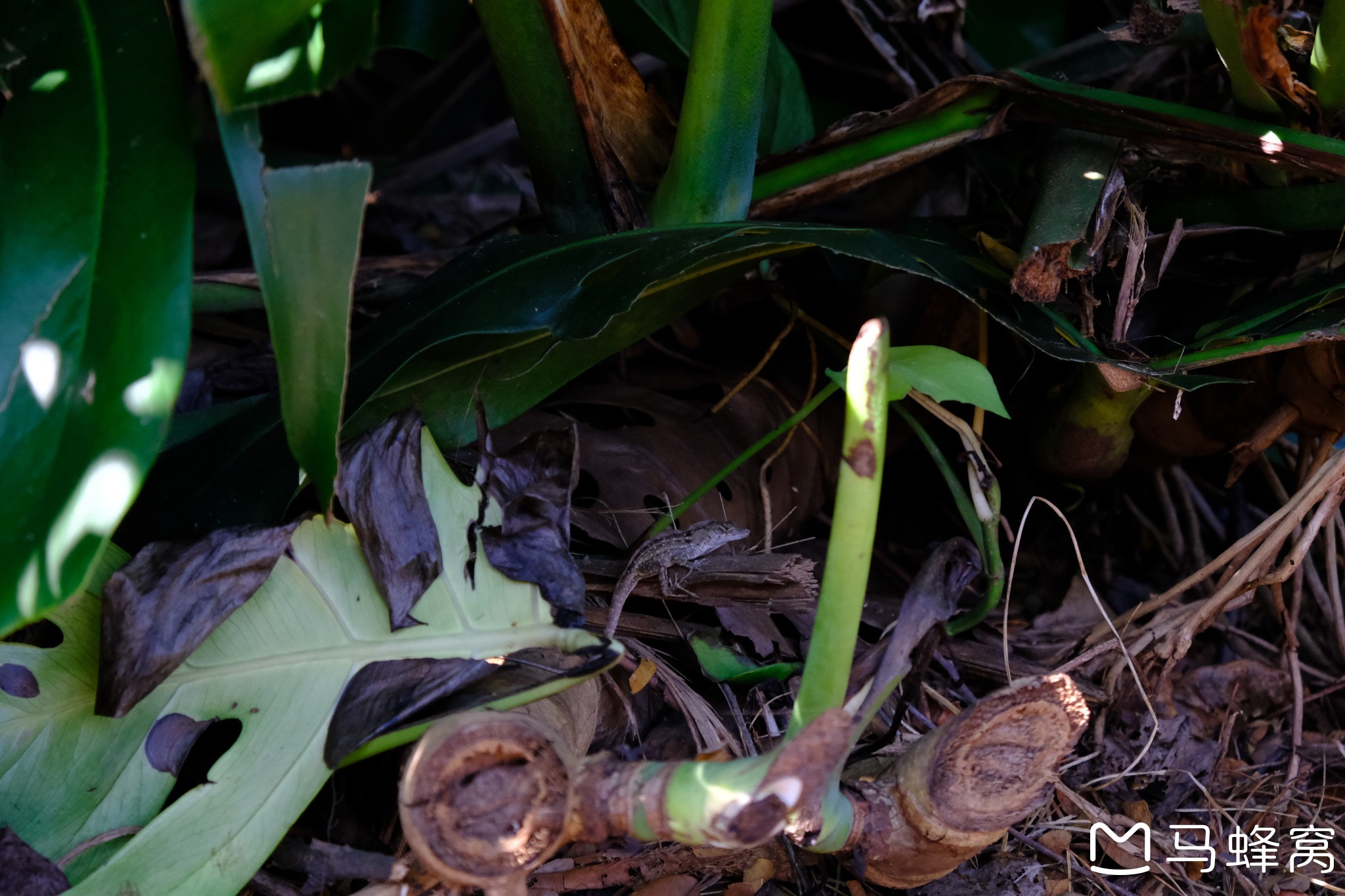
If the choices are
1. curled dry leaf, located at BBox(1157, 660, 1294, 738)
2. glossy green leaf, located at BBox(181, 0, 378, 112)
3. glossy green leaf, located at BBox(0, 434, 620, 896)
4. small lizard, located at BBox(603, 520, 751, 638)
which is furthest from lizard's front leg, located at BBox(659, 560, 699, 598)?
curled dry leaf, located at BBox(1157, 660, 1294, 738)

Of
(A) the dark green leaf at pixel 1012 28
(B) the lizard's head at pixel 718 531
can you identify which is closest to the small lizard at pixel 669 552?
(B) the lizard's head at pixel 718 531

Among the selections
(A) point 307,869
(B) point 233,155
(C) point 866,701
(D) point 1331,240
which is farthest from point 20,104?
(D) point 1331,240

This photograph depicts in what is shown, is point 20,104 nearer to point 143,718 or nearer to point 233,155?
point 233,155

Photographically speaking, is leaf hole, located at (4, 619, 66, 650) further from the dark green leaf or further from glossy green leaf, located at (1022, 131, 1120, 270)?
the dark green leaf

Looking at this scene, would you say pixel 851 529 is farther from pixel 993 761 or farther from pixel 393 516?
pixel 393 516

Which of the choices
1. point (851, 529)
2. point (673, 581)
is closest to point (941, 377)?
point (851, 529)
